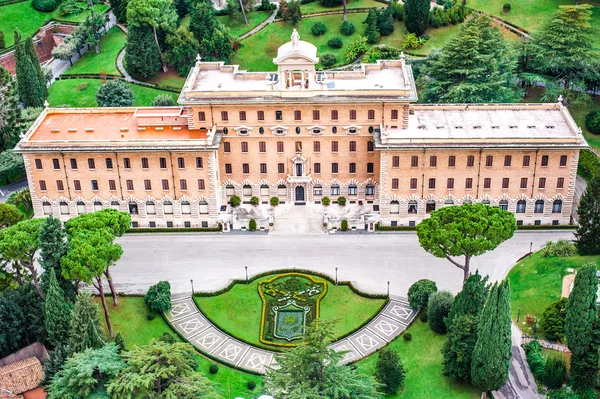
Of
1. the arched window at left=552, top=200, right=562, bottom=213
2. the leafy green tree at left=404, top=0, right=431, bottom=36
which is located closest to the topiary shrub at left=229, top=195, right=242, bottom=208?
the arched window at left=552, top=200, right=562, bottom=213

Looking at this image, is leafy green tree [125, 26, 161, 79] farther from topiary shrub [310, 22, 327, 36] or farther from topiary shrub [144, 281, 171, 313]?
topiary shrub [144, 281, 171, 313]

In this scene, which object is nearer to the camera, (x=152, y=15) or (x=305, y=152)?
(x=305, y=152)

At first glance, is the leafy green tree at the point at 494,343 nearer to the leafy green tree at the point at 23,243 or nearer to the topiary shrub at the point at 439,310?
the topiary shrub at the point at 439,310

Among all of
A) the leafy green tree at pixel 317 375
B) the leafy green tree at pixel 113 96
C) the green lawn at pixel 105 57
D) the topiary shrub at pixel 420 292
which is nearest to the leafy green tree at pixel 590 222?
the topiary shrub at pixel 420 292

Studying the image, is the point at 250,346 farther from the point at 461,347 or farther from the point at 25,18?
the point at 25,18

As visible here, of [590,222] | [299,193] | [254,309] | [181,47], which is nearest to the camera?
[254,309]

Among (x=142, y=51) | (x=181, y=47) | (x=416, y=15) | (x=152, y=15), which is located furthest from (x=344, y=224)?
(x=152, y=15)

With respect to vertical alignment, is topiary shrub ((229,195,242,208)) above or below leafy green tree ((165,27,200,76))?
below
